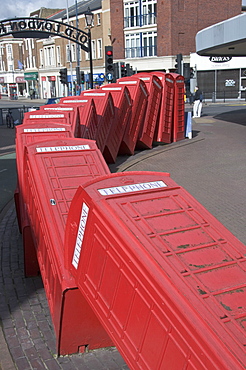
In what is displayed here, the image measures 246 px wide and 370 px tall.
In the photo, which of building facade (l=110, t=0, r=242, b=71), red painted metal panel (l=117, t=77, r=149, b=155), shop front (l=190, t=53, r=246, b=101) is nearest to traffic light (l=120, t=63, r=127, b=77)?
red painted metal panel (l=117, t=77, r=149, b=155)

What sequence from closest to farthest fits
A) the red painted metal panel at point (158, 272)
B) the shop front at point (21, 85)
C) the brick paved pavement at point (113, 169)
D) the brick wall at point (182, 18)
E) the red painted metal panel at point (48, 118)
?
the red painted metal panel at point (158, 272)
the brick paved pavement at point (113, 169)
the red painted metal panel at point (48, 118)
the brick wall at point (182, 18)
the shop front at point (21, 85)

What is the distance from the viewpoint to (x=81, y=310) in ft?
14.7

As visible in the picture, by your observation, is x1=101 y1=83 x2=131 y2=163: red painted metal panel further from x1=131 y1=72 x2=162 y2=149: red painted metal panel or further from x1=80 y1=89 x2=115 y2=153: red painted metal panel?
x1=131 y1=72 x2=162 y2=149: red painted metal panel

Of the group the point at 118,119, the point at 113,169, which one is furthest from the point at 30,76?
the point at 113,169

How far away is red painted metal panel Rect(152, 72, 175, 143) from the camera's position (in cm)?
1694

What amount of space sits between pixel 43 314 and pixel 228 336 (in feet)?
10.8

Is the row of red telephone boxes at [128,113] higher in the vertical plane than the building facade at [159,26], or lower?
lower

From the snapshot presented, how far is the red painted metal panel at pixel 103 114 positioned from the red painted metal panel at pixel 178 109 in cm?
469

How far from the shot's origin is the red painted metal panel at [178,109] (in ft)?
58.2

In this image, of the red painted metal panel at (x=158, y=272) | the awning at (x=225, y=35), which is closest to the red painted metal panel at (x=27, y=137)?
the red painted metal panel at (x=158, y=272)

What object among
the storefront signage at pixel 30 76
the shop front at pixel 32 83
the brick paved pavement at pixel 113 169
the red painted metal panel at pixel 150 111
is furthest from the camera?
the storefront signage at pixel 30 76

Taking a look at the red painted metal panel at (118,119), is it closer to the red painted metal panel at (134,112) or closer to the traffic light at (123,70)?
the red painted metal panel at (134,112)

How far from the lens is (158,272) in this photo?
10.2ft

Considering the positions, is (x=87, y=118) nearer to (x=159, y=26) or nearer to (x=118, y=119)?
(x=118, y=119)
